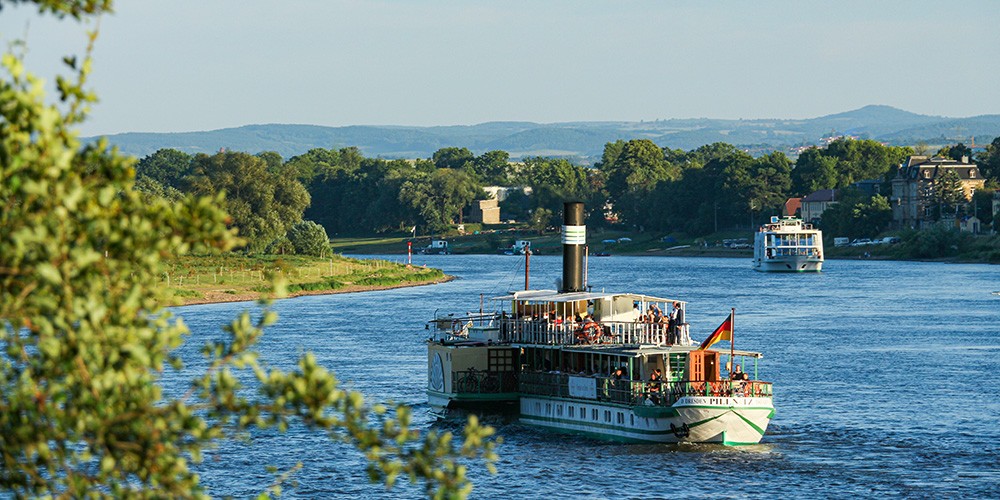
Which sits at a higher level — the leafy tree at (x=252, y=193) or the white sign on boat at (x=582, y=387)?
the leafy tree at (x=252, y=193)

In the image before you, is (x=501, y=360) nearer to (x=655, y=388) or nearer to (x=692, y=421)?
(x=655, y=388)

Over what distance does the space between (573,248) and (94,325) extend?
44.2 m

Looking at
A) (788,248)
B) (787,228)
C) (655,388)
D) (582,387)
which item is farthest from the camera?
(788,248)

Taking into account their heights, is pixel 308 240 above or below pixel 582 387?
above

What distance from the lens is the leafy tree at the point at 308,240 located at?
165 metres

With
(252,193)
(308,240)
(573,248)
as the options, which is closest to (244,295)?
(252,193)

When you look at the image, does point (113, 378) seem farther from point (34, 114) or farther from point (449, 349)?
point (449, 349)

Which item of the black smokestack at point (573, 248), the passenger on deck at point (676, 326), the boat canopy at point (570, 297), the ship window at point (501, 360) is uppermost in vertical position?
the black smokestack at point (573, 248)

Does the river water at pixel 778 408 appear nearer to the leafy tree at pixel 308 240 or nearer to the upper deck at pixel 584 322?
the upper deck at pixel 584 322

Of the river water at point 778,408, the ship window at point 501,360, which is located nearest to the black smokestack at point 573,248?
the ship window at point 501,360

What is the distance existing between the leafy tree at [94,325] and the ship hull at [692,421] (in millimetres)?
33202

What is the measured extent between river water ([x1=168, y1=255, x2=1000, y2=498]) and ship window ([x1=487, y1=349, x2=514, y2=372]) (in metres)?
1.84

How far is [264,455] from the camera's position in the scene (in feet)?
168

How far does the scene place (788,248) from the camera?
185m
